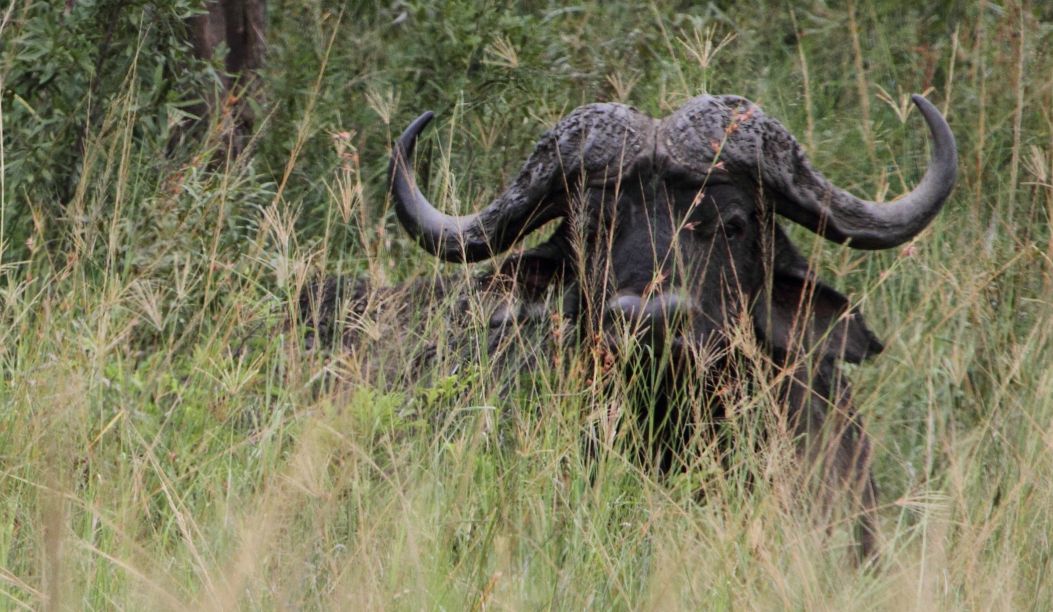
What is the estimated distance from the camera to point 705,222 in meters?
4.81

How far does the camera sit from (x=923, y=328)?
538 cm

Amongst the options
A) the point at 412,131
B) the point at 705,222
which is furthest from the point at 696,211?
the point at 412,131

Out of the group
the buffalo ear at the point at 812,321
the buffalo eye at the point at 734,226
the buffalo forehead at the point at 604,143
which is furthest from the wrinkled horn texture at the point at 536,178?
the buffalo ear at the point at 812,321

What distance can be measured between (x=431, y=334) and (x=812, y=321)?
3.95 feet

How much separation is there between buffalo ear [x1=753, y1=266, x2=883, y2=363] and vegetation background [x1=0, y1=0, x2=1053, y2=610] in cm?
9

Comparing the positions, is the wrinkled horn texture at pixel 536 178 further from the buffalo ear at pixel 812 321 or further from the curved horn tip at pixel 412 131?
the buffalo ear at pixel 812 321

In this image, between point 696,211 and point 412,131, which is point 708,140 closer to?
point 696,211

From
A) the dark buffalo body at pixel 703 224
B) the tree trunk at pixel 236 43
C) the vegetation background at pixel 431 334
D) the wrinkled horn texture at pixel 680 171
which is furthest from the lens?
the tree trunk at pixel 236 43

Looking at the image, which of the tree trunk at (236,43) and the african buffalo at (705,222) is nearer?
the african buffalo at (705,222)

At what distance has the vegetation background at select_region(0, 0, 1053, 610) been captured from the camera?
10.7ft

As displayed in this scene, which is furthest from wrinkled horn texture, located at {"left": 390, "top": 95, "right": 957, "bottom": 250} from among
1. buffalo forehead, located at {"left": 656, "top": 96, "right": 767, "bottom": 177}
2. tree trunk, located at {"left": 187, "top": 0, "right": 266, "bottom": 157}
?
tree trunk, located at {"left": 187, "top": 0, "right": 266, "bottom": 157}

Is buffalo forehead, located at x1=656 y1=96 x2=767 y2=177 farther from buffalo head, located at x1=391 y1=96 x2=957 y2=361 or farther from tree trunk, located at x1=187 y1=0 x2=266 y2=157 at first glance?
tree trunk, located at x1=187 y1=0 x2=266 y2=157

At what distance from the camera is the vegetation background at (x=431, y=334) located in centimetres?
327

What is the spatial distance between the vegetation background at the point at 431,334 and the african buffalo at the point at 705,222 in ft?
0.44
